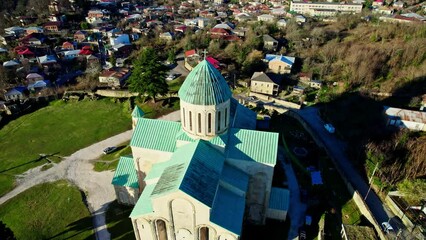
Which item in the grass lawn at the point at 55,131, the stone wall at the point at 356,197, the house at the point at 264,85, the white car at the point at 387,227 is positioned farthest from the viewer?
the house at the point at 264,85

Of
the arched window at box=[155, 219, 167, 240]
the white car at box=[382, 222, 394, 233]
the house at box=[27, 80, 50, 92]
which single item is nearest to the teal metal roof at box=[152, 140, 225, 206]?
the arched window at box=[155, 219, 167, 240]

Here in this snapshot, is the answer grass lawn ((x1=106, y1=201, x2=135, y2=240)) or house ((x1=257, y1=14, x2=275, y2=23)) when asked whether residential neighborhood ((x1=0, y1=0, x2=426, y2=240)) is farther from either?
house ((x1=257, y1=14, x2=275, y2=23))

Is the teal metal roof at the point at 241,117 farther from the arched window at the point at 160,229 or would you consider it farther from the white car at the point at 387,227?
the white car at the point at 387,227

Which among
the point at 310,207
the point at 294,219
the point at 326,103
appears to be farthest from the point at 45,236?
the point at 326,103

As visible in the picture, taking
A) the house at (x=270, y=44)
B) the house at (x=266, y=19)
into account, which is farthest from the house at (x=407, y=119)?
the house at (x=266, y=19)

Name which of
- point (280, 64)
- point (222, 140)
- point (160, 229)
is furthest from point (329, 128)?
point (160, 229)
